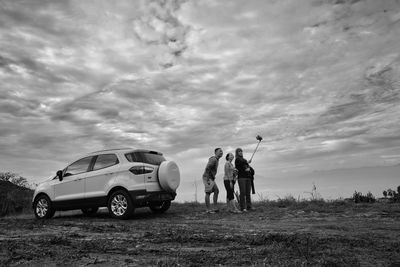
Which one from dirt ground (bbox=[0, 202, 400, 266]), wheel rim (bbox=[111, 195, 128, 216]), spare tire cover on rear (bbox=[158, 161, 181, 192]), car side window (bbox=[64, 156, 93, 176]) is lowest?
dirt ground (bbox=[0, 202, 400, 266])

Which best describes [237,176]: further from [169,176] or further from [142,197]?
[142,197]

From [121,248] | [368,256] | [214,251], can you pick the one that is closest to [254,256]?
[214,251]

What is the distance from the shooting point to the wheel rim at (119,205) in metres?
10.5

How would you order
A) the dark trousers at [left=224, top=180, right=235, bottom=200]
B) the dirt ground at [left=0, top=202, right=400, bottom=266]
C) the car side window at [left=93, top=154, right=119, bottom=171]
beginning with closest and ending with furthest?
the dirt ground at [left=0, top=202, right=400, bottom=266], the car side window at [left=93, top=154, right=119, bottom=171], the dark trousers at [left=224, top=180, right=235, bottom=200]

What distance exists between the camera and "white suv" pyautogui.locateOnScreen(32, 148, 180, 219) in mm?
10375

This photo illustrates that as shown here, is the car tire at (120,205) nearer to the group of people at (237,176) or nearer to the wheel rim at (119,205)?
the wheel rim at (119,205)

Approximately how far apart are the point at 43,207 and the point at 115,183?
10.5ft

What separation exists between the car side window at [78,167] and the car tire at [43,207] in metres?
1.14

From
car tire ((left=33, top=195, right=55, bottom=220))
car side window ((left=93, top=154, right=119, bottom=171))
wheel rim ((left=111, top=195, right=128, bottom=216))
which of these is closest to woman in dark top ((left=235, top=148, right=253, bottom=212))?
wheel rim ((left=111, top=195, right=128, bottom=216))

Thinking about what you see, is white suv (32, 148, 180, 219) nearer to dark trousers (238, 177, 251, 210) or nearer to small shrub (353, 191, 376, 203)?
dark trousers (238, 177, 251, 210)

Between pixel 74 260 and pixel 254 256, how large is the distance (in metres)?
2.19

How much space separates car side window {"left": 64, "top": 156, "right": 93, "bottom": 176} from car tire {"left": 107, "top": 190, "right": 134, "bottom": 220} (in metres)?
1.47

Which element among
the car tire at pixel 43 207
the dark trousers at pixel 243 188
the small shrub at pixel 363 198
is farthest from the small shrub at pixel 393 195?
the car tire at pixel 43 207

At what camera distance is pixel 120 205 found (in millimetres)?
10539
